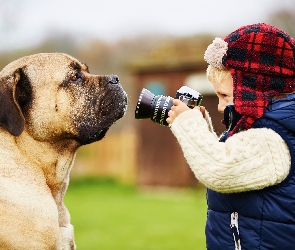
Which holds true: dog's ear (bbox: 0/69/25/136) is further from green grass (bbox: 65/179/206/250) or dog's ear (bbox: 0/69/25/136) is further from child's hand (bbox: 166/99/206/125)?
green grass (bbox: 65/179/206/250)

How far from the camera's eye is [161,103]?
126 inches

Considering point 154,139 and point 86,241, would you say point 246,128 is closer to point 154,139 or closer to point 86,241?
point 86,241

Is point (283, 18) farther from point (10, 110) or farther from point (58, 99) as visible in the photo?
point (10, 110)

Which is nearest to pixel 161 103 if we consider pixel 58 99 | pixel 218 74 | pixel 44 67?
pixel 218 74

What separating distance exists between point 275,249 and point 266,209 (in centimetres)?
20

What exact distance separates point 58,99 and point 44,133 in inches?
9.0

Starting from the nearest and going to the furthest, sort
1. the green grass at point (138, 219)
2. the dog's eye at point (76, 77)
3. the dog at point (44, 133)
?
1. the dog at point (44, 133)
2. the dog's eye at point (76, 77)
3. the green grass at point (138, 219)

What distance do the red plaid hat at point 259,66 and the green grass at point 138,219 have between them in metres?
4.78

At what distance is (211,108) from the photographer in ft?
47.5

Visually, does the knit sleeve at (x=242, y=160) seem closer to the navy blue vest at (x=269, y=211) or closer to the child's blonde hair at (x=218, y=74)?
the navy blue vest at (x=269, y=211)

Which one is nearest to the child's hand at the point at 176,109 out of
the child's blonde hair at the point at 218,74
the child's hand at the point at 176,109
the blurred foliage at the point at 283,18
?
the child's hand at the point at 176,109

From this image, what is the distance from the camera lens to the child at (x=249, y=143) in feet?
9.18

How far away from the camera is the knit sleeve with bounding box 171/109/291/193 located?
2.79 metres

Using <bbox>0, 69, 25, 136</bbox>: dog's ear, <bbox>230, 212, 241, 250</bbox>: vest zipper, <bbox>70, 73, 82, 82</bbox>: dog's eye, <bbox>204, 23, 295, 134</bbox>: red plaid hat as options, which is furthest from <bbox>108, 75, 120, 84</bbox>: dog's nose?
<bbox>230, 212, 241, 250</bbox>: vest zipper
